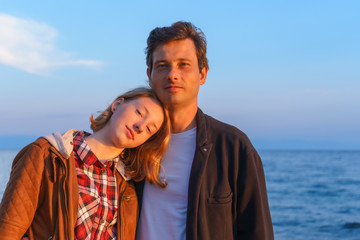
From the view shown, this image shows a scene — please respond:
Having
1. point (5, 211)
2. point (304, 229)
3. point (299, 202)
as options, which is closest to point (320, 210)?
point (299, 202)

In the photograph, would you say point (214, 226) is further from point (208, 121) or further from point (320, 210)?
point (320, 210)

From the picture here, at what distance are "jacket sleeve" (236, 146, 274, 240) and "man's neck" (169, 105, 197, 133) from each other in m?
0.51

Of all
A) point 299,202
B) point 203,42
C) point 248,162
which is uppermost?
point 203,42

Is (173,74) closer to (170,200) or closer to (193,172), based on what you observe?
(193,172)

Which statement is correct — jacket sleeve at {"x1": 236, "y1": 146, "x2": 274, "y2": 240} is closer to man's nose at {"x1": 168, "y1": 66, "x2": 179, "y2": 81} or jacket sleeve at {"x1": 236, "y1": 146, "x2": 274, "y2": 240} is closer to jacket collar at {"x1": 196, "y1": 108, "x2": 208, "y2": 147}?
jacket collar at {"x1": 196, "y1": 108, "x2": 208, "y2": 147}

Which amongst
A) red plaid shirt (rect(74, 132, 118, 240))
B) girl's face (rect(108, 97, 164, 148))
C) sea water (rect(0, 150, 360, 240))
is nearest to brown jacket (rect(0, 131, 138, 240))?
red plaid shirt (rect(74, 132, 118, 240))

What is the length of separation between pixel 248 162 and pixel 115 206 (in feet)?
3.30

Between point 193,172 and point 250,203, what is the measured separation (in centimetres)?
47

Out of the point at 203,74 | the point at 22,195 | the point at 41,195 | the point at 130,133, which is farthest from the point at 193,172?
the point at 22,195

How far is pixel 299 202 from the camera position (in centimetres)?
2014

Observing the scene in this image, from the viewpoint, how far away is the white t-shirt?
9.68 ft

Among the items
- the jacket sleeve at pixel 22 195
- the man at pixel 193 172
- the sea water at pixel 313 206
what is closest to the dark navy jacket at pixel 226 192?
the man at pixel 193 172

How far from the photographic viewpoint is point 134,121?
116 inches

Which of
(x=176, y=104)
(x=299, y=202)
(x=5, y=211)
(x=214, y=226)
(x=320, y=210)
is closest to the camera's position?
(x=5, y=211)
